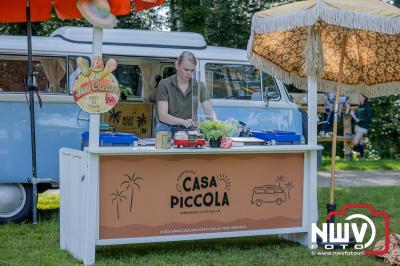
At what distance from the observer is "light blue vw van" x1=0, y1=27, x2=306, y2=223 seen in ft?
25.8

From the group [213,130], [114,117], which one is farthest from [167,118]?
[114,117]

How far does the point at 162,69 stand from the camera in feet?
30.6

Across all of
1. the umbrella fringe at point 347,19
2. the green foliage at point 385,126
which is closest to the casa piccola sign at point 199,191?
the umbrella fringe at point 347,19

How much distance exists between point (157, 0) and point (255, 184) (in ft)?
6.72

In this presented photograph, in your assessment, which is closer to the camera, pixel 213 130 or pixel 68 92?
pixel 213 130

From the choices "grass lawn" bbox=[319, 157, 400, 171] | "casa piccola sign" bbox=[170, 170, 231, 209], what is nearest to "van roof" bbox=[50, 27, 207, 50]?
"casa piccola sign" bbox=[170, 170, 231, 209]

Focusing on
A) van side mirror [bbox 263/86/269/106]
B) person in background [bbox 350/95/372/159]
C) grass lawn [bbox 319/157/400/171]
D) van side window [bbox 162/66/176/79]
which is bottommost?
grass lawn [bbox 319/157/400/171]

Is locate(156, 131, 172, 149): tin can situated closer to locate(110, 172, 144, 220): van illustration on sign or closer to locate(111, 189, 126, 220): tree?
locate(110, 172, 144, 220): van illustration on sign

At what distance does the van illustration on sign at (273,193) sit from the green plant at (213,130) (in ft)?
2.19

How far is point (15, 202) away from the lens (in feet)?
26.1

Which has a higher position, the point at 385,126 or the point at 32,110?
the point at 32,110

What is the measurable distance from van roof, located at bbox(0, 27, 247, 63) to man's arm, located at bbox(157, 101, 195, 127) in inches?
69.6

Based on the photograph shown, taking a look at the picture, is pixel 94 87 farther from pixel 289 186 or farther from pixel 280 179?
pixel 289 186

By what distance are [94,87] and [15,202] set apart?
2.92 m
